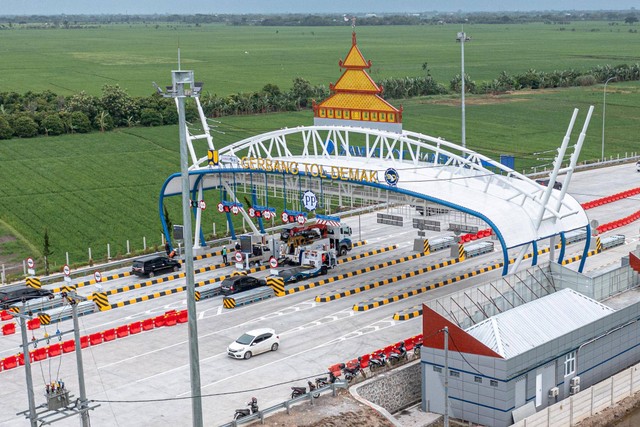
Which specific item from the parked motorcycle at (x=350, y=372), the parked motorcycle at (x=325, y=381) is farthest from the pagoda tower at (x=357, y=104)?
the parked motorcycle at (x=325, y=381)

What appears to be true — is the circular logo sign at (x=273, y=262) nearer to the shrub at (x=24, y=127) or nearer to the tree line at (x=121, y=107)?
the tree line at (x=121, y=107)

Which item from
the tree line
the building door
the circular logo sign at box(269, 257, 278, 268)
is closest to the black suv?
the circular logo sign at box(269, 257, 278, 268)

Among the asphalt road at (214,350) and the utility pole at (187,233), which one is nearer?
A: the utility pole at (187,233)

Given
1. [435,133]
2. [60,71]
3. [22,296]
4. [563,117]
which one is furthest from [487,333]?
[60,71]

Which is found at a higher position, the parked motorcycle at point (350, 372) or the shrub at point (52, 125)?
the shrub at point (52, 125)

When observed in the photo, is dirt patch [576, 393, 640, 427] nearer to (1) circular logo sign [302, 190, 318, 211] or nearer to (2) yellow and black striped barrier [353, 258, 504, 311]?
(2) yellow and black striped barrier [353, 258, 504, 311]

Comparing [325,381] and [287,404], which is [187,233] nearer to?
[287,404]

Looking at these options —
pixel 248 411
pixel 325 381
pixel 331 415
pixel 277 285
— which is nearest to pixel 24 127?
pixel 277 285

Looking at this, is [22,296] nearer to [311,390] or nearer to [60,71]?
[311,390]
